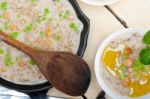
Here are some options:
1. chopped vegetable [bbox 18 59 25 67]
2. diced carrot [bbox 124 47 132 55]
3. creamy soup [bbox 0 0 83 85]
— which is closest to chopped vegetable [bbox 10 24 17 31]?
creamy soup [bbox 0 0 83 85]

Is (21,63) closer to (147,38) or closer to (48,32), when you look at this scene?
(48,32)

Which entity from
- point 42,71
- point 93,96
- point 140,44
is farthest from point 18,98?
point 140,44

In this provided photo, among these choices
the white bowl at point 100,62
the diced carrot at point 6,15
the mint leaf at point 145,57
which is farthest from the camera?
the diced carrot at point 6,15

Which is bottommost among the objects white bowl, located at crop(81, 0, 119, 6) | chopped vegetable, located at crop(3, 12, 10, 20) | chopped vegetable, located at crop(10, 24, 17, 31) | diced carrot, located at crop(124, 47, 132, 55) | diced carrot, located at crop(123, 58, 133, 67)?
diced carrot, located at crop(123, 58, 133, 67)

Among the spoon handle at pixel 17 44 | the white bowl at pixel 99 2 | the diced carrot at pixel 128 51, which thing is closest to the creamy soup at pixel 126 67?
the diced carrot at pixel 128 51

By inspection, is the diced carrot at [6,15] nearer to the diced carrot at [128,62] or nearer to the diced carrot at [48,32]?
the diced carrot at [48,32]

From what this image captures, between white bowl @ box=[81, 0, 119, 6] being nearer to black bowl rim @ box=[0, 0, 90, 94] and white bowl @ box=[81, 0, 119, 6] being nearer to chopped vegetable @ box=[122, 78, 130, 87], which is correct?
black bowl rim @ box=[0, 0, 90, 94]
